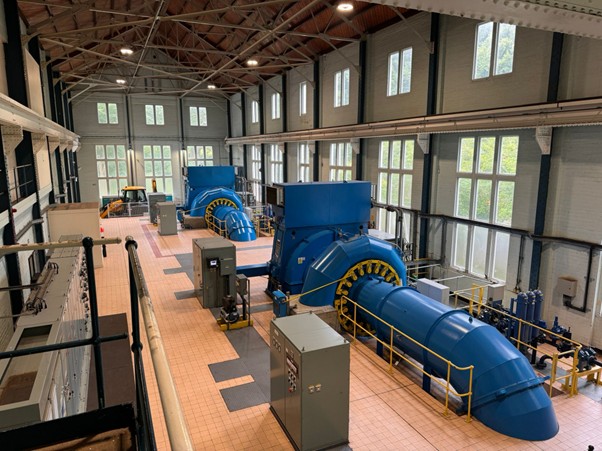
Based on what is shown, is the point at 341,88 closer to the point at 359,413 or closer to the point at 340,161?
the point at 340,161

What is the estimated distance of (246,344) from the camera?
8.53m

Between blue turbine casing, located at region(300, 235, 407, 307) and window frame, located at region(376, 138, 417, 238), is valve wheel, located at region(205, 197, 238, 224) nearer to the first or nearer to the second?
window frame, located at region(376, 138, 417, 238)

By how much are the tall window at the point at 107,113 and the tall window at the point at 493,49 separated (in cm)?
2575

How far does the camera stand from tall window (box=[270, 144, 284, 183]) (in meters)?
25.9

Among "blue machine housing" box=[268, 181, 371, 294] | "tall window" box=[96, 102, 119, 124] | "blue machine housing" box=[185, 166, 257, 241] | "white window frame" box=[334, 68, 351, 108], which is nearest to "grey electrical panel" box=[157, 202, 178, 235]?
"blue machine housing" box=[185, 166, 257, 241]

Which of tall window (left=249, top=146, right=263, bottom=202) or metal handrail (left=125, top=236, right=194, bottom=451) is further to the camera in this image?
tall window (left=249, top=146, right=263, bottom=202)

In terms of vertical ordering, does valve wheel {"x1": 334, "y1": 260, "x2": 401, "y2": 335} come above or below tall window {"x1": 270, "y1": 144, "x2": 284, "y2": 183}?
below

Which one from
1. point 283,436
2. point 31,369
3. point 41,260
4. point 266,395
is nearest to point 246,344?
point 266,395

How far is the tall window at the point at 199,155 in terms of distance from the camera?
32519 mm

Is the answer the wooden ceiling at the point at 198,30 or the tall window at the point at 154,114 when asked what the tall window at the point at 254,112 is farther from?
the tall window at the point at 154,114

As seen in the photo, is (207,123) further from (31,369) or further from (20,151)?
(31,369)

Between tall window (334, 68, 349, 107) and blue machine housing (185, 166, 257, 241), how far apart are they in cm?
655

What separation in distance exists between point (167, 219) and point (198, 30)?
→ 10.5 metres

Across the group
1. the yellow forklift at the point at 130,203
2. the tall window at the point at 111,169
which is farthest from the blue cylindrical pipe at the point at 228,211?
the tall window at the point at 111,169
